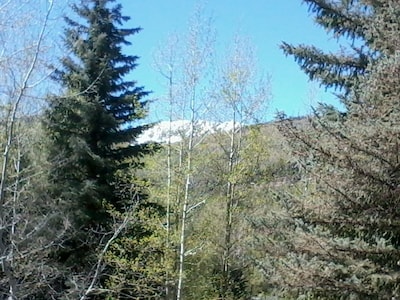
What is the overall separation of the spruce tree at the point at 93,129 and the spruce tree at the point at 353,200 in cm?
605

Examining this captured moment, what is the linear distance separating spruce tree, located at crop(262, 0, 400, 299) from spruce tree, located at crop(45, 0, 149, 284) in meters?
6.05

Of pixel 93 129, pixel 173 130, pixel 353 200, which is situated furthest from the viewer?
pixel 173 130

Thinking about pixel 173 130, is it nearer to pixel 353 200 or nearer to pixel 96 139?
pixel 96 139

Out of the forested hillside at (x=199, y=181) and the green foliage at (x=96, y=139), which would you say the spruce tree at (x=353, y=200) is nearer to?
the forested hillside at (x=199, y=181)

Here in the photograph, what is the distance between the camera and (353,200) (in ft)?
19.4

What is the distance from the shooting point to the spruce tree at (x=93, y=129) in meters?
11.5

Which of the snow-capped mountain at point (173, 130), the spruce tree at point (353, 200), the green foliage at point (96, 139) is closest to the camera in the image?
the spruce tree at point (353, 200)

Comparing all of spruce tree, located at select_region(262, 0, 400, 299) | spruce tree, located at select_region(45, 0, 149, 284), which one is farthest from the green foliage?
spruce tree, located at select_region(262, 0, 400, 299)

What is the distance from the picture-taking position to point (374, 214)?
19.1 feet

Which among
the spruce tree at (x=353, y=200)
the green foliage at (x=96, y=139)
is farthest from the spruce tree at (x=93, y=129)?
the spruce tree at (x=353, y=200)

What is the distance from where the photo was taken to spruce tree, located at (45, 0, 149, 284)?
1146 cm

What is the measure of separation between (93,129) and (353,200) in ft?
25.8

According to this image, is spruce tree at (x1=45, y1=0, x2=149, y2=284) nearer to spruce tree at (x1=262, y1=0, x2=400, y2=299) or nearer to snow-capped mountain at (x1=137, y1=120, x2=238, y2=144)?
→ snow-capped mountain at (x1=137, y1=120, x2=238, y2=144)

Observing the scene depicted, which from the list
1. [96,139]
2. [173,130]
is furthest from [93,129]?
[173,130]
